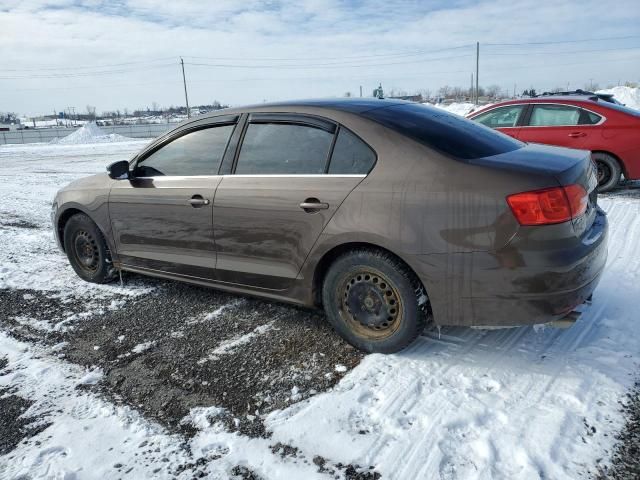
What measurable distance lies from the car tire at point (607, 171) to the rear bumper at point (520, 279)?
601 centimetres

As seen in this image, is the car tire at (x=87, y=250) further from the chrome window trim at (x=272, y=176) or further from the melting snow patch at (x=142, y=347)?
the melting snow patch at (x=142, y=347)

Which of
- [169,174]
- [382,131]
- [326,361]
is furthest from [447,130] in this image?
[169,174]

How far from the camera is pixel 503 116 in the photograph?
8750mm

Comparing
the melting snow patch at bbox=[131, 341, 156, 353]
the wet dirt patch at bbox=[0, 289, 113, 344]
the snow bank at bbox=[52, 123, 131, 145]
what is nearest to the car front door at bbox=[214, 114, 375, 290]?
the melting snow patch at bbox=[131, 341, 156, 353]

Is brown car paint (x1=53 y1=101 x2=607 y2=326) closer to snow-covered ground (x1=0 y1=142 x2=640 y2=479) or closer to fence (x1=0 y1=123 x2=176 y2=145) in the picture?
snow-covered ground (x1=0 y1=142 x2=640 y2=479)

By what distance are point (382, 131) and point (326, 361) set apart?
1511mm

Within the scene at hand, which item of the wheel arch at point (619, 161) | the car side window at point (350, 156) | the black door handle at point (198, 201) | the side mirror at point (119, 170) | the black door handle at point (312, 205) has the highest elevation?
the car side window at point (350, 156)

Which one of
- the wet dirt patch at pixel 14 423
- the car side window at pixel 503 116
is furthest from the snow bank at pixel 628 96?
the wet dirt patch at pixel 14 423

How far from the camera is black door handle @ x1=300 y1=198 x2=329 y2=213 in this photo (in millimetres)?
3201

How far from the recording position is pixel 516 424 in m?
2.49

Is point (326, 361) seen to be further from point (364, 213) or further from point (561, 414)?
point (561, 414)

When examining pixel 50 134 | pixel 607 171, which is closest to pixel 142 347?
pixel 607 171

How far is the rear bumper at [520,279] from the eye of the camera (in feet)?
8.71

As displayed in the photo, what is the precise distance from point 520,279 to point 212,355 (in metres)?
2.02
